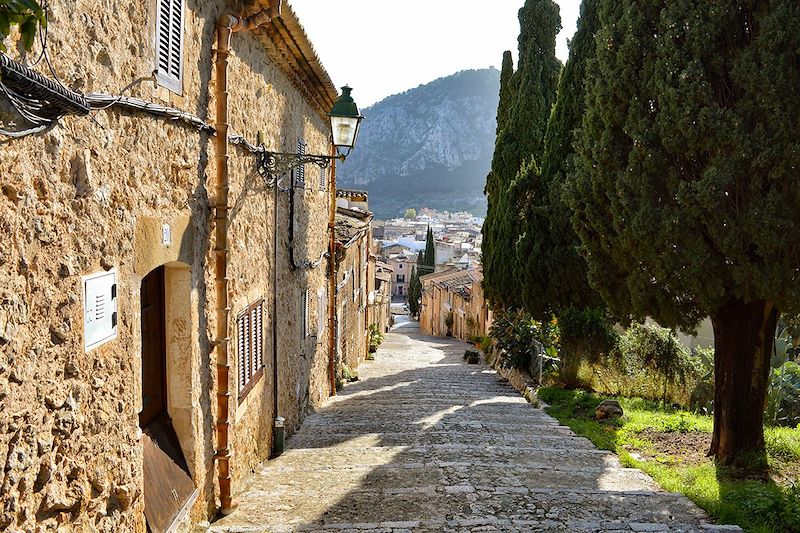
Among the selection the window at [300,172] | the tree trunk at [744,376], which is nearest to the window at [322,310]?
the window at [300,172]

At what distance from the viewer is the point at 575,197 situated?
9094 millimetres

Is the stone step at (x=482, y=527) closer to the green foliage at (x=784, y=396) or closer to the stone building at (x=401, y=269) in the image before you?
the green foliage at (x=784, y=396)

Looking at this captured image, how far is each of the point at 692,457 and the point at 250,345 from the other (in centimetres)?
566

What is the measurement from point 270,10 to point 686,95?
461cm

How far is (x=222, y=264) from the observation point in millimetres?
6070

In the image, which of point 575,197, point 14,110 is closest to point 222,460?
point 14,110

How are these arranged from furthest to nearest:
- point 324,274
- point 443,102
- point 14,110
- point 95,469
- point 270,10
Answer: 1. point 443,102
2. point 324,274
3. point 270,10
4. point 95,469
5. point 14,110

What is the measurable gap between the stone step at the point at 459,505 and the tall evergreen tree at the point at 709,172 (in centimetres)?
201

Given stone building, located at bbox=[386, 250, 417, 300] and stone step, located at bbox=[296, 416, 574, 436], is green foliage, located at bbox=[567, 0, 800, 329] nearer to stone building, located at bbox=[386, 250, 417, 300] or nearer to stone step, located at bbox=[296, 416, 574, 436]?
stone step, located at bbox=[296, 416, 574, 436]

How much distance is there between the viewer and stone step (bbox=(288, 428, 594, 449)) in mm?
8969

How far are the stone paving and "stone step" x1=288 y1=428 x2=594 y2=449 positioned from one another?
2 cm

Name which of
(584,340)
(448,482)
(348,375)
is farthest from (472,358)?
(448,482)

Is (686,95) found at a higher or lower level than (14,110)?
higher

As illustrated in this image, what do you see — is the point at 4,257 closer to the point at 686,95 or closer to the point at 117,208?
the point at 117,208
